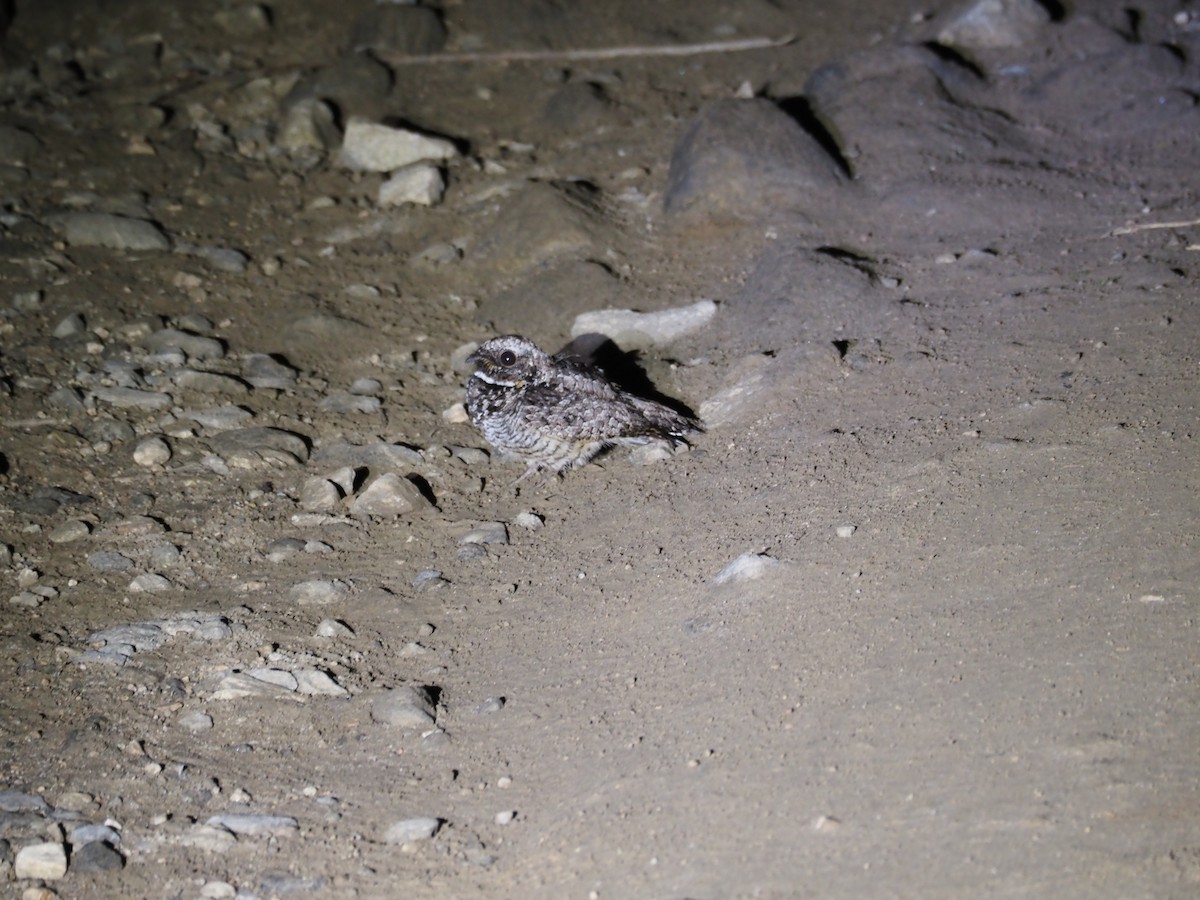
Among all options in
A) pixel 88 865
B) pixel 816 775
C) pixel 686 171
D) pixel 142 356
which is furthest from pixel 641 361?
A: pixel 88 865

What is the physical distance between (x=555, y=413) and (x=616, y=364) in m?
0.87

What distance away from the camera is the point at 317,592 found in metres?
4.55

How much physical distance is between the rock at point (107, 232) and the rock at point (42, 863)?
4.55 m

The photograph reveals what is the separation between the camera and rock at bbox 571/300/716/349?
6.09 metres

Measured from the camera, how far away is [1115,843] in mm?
2885

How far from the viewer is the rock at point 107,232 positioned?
23.3 ft

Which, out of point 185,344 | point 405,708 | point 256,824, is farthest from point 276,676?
point 185,344

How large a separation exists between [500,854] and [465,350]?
3445mm

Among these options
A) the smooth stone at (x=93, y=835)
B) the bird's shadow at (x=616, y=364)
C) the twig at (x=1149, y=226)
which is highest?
the twig at (x=1149, y=226)

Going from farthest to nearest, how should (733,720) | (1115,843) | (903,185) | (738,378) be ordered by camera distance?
(903,185)
(738,378)
(733,720)
(1115,843)

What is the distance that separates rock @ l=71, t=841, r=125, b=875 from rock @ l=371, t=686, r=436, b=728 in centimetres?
87

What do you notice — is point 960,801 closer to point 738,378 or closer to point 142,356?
point 738,378

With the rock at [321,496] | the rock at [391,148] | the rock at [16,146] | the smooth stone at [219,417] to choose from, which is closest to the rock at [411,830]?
the rock at [321,496]

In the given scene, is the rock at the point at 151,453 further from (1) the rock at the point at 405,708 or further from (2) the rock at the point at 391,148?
(2) the rock at the point at 391,148
